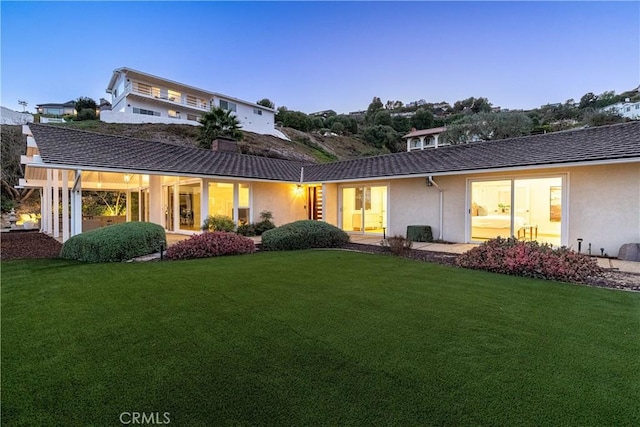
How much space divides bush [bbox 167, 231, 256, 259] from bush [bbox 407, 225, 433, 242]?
6481 mm

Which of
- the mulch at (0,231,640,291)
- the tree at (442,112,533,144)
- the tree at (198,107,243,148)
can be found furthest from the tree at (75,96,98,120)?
the tree at (442,112,533,144)

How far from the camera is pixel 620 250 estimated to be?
8.94 metres

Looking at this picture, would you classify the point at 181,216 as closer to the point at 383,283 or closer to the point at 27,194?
the point at 383,283

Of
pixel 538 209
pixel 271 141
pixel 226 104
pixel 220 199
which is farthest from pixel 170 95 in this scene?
pixel 538 209

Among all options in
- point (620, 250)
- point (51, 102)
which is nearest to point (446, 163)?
point (620, 250)

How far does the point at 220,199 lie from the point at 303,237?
18.6ft

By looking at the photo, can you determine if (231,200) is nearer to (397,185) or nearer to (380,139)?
(397,185)

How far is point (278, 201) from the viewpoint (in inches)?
661

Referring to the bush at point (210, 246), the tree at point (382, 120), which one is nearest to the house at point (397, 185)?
the bush at point (210, 246)

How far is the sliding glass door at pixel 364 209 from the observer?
1536 cm

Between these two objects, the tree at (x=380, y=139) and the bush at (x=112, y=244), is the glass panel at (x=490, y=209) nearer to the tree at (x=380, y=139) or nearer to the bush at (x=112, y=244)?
the bush at (x=112, y=244)

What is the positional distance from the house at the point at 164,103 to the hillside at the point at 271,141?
2.12 meters

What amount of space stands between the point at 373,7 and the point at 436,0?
8.48ft

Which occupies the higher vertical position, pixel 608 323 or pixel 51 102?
pixel 51 102
